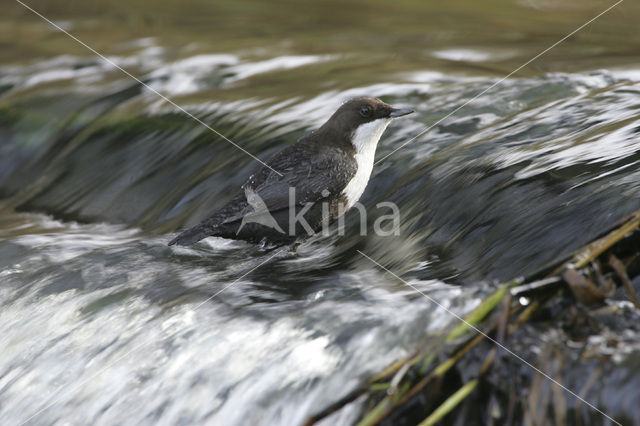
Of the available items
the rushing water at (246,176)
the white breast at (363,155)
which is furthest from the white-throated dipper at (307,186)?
the rushing water at (246,176)

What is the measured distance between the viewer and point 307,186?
4.18 metres

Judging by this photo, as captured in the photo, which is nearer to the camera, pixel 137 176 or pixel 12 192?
pixel 137 176

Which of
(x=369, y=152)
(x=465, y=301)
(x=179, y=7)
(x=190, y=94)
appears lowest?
(x=465, y=301)

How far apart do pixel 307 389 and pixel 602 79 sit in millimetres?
3899

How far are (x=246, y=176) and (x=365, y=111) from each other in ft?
3.22

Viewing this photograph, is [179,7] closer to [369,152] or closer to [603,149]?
[369,152]

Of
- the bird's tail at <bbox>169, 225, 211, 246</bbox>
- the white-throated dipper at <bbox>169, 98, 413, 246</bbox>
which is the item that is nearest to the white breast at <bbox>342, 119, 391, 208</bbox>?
the white-throated dipper at <bbox>169, 98, 413, 246</bbox>

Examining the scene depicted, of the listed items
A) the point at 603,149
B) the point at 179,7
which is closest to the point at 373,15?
the point at 179,7

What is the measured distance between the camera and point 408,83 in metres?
6.02

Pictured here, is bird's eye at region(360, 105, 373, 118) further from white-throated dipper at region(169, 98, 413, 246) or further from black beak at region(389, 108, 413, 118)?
black beak at region(389, 108, 413, 118)

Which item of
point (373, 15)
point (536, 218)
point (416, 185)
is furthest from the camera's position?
point (373, 15)

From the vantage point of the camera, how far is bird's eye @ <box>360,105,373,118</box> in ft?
14.7

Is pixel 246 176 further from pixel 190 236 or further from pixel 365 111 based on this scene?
pixel 190 236

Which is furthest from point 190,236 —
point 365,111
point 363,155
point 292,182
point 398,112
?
point 398,112
